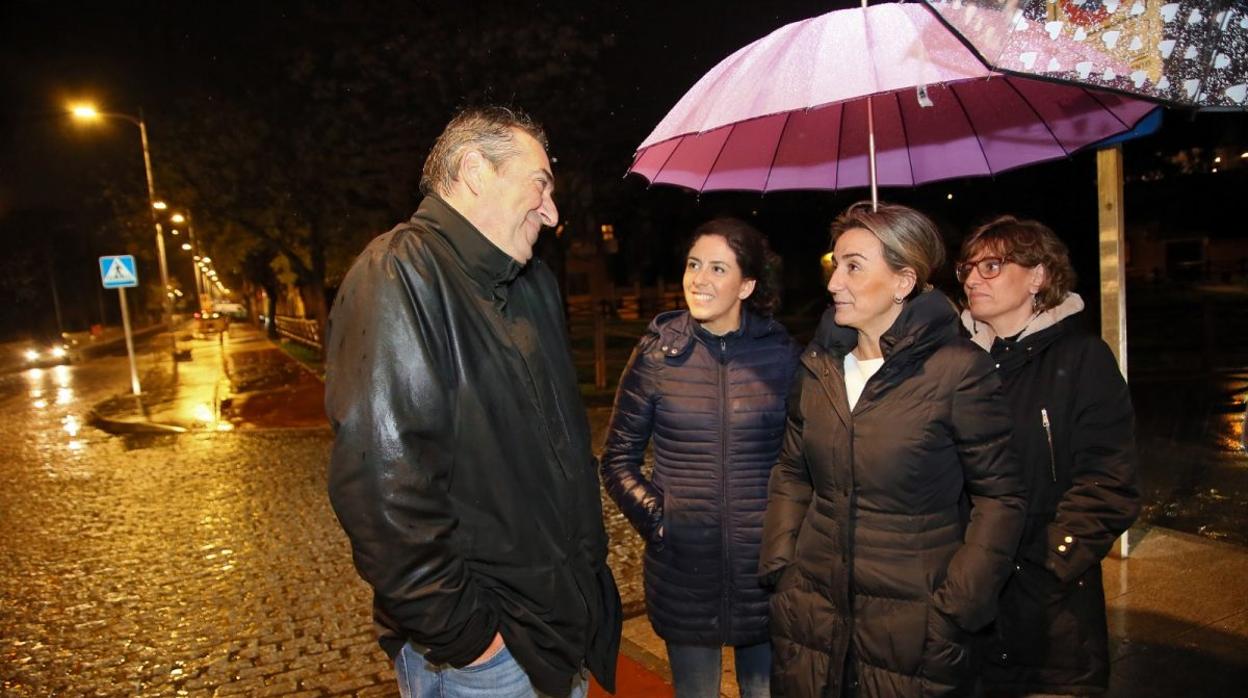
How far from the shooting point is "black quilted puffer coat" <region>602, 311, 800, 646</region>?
2834 millimetres

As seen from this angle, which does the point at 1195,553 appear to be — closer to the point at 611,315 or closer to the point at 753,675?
the point at 753,675

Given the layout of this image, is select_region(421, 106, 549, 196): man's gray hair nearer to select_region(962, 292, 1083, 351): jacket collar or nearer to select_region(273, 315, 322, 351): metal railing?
select_region(962, 292, 1083, 351): jacket collar

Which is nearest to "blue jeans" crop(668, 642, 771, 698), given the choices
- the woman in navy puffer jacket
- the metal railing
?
the woman in navy puffer jacket

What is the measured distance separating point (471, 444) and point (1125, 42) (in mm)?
1881

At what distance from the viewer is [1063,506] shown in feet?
8.73

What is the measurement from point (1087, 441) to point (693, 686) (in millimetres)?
1569

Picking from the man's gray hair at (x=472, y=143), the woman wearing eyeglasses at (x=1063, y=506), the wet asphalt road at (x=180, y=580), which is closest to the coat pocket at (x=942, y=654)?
the woman wearing eyeglasses at (x=1063, y=506)

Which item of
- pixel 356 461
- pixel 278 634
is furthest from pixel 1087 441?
pixel 278 634

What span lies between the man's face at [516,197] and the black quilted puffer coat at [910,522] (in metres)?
1.04

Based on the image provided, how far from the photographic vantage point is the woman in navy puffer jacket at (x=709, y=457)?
284 cm

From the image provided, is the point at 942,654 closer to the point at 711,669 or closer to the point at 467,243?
the point at 711,669

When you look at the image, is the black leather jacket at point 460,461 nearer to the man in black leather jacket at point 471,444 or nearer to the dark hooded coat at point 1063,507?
the man in black leather jacket at point 471,444

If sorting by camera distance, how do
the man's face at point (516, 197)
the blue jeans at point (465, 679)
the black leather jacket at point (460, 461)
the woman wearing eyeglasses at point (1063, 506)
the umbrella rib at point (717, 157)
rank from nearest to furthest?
the black leather jacket at point (460, 461) → the blue jeans at point (465, 679) → the man's face at point (516, 197) → the woman wearing eyeglasses at point (1063, 506) → the umbrella rib at point (717, 157)

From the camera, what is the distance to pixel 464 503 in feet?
6.00
